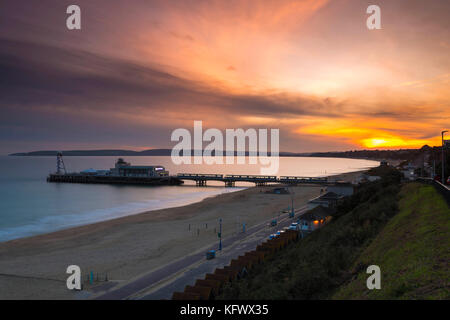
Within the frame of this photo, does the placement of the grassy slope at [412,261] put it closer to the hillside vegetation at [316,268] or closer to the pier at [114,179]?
the hillside vegetation at [316,268]

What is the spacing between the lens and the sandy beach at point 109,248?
21.1 m

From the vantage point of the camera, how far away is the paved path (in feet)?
57.3

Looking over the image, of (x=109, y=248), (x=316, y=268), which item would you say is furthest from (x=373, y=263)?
(x=109, y=248)

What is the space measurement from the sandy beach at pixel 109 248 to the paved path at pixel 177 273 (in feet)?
6.56

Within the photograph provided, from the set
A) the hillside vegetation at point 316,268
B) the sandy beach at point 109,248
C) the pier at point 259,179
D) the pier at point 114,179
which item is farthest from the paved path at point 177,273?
the pier at point 114,179

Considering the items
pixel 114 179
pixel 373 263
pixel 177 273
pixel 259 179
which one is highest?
pixel 373 263

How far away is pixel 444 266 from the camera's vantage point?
1025 cm

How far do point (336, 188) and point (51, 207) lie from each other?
2177 inches

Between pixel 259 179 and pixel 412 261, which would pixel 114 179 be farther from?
pixel 412 261

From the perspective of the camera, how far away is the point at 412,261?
38.0 ft

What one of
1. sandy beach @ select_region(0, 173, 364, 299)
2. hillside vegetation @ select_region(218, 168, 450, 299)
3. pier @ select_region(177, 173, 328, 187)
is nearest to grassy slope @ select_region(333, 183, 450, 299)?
hillside vegetation @ select_region(218, 168, 450, 299)

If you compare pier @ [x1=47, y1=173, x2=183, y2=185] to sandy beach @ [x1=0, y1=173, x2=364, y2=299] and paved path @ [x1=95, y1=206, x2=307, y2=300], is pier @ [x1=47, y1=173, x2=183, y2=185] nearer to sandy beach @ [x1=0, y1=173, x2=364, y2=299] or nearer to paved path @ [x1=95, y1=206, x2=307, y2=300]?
sandy beach @ [x1=0, y1=173, x2=364, y2=299]

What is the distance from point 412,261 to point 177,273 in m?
14.3
